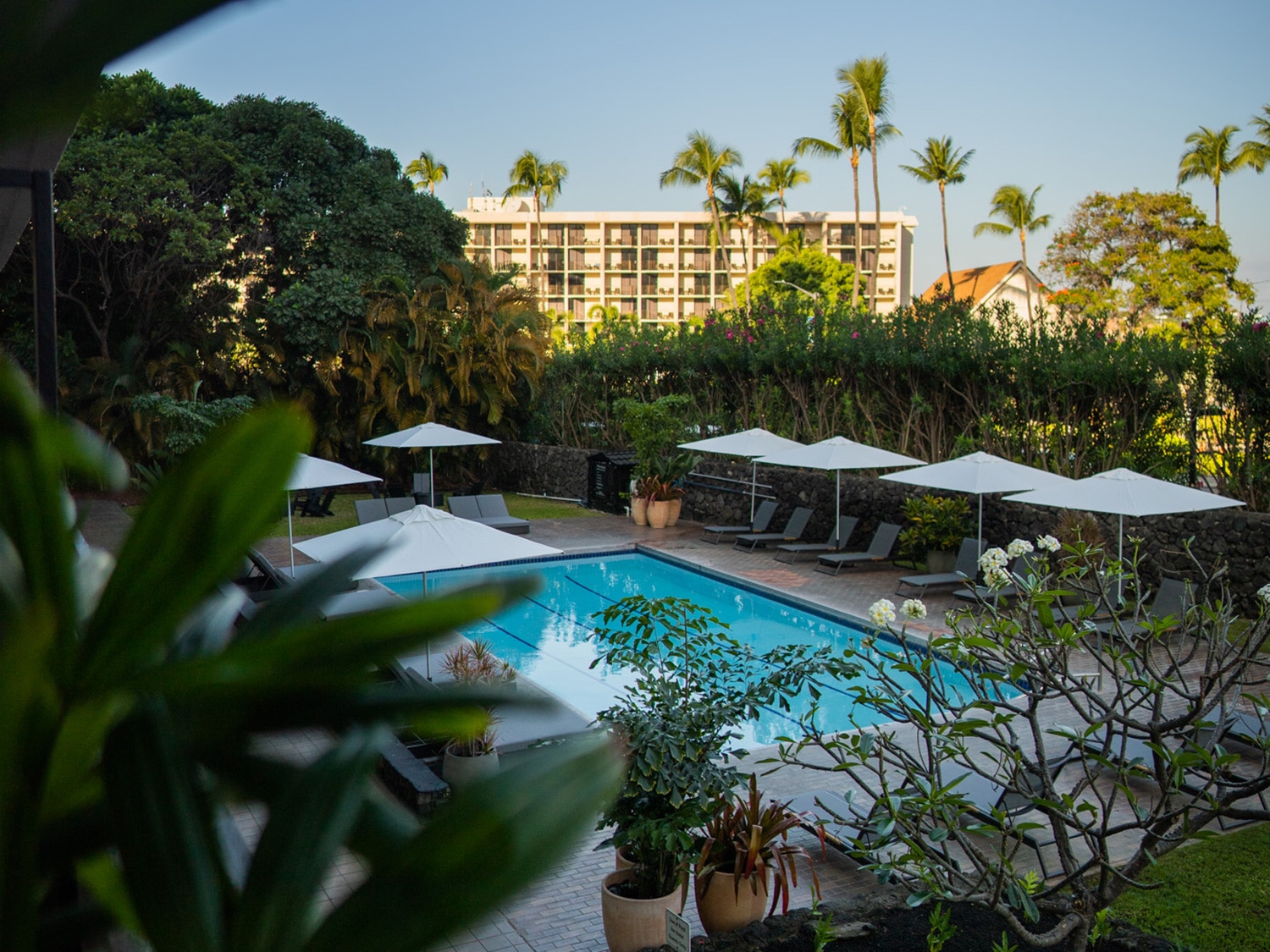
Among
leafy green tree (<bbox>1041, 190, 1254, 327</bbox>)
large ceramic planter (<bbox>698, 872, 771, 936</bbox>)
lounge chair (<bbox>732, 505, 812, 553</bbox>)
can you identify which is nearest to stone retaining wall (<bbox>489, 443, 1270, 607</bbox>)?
lounge chair (<bbox>732, 505, 812, 553</bbox>)

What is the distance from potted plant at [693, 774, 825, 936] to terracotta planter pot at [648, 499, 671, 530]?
609 inches

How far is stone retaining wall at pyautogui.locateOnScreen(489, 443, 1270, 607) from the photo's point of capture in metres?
13.4

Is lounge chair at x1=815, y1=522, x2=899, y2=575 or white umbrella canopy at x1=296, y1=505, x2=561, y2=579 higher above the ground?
white umbrella canopy at x1=296, y1=505, x2=561, y2=579

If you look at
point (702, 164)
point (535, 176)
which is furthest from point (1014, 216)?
point (535, 176)

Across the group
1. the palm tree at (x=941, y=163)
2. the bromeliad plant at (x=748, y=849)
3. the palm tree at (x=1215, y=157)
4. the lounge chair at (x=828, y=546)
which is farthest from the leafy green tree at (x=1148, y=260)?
the bromeliad plant at (x=748, y=849)

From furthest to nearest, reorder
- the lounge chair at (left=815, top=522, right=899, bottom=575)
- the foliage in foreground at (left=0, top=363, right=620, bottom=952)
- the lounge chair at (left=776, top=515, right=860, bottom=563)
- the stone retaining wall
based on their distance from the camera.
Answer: the lounge chair at (left=776, top=515, right=860, bottom=563), the lounge chair at (left=815, top=522, right=899, bottom=575), the stone retaining wall, the foliage in foreground at (left=0, top=363, right=620, bottom=952)

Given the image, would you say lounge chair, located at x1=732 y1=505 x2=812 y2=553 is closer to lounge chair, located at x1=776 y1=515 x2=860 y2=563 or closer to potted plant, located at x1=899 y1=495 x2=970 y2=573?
lounge chair, located at x1=776 y1=515 x2=860 y2=563

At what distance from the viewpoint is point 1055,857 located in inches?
290

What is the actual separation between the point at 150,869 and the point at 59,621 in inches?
3.1

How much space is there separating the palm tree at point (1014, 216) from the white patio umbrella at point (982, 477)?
42.7 m

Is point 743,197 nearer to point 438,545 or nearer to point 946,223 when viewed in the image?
point 946,223

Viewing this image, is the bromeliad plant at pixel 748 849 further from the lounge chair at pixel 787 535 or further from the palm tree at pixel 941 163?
the palm tree at pixel 941 163

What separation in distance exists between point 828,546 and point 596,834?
44.3ft

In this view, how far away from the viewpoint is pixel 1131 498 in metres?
12.5
